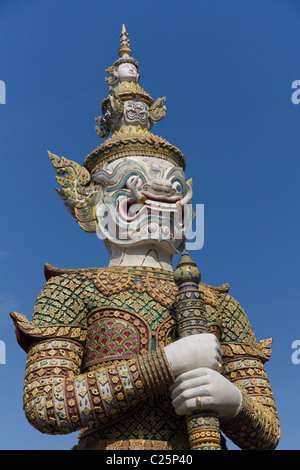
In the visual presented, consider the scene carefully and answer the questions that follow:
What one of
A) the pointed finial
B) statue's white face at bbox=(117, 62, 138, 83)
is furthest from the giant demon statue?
the pointed finial

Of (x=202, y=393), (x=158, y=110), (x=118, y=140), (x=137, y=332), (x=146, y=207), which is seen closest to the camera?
(x=202, y=393)

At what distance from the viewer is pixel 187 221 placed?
23.0 feet

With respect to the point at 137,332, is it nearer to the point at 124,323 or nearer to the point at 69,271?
the point at 124,323

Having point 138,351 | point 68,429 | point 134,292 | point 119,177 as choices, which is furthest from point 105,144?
point 68,429

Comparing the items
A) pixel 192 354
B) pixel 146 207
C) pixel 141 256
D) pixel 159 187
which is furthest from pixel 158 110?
pixel 192 354

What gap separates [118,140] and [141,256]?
134 centimetres

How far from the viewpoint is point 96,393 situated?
547 centimetres

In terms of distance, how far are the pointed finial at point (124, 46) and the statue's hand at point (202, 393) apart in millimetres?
4451

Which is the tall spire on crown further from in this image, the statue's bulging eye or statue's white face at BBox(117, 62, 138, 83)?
the statue's bulging eye

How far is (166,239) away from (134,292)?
2.43 feet

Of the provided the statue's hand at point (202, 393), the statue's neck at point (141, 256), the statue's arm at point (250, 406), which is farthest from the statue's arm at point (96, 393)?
the statue's neck at point (141, 256)

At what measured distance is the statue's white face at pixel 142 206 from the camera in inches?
264

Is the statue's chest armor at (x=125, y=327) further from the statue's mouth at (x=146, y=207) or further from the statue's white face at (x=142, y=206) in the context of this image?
the statue's mouth at (x=146, y=207)

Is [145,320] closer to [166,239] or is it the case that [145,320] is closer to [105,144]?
[166,239]
